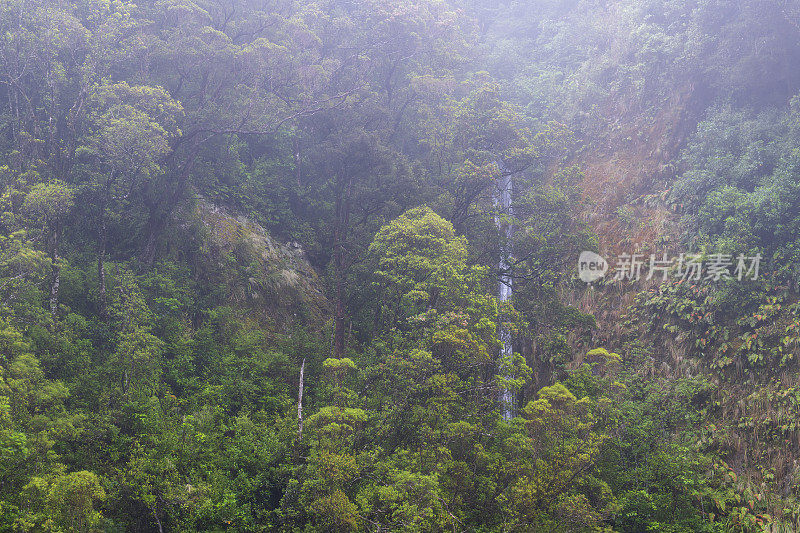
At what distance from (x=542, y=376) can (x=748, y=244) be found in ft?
20.3

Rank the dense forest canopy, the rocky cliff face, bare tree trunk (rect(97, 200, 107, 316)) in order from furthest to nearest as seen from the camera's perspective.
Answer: the rocky cliff face < bare tree trunk (rect(97, 200, 107, 316)) < the dense forest canopy

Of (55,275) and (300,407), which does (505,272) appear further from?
(55,275)

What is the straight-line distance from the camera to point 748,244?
12422mm

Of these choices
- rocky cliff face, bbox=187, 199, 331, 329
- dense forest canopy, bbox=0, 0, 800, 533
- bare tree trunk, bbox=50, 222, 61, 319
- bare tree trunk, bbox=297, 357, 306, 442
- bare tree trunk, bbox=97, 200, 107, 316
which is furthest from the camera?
rocky cliff face, bbox=187, 199, 331, 329

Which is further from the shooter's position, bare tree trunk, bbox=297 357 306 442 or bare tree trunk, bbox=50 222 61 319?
bare tree trunk, bbox=50 222 61 319

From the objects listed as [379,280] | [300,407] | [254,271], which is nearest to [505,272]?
[379,280]

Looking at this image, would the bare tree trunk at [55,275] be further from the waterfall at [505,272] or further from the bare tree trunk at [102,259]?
the waterfall at [505,272]

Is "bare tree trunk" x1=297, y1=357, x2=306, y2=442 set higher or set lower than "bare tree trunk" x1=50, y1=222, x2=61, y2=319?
lower

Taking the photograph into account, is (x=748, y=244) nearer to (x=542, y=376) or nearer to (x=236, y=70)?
(x=542, y=376)

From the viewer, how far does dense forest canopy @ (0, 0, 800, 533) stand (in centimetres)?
934

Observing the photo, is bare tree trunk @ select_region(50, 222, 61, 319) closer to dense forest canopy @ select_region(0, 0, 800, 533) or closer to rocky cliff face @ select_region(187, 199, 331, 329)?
dense forest canopy @ select_region(0, 0, 800, 533)

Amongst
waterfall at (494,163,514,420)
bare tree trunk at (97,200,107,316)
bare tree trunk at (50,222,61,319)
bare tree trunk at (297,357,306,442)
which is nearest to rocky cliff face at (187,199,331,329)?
bare tree trunk at (97,200,107,316)

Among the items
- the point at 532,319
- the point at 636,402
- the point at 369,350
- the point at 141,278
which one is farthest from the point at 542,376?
the point at 141,278

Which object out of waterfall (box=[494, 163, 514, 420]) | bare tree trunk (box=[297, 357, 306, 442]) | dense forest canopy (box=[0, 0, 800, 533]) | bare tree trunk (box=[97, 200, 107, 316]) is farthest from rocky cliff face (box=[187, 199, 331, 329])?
waterfall (box=[494, 163, 514, 420])
